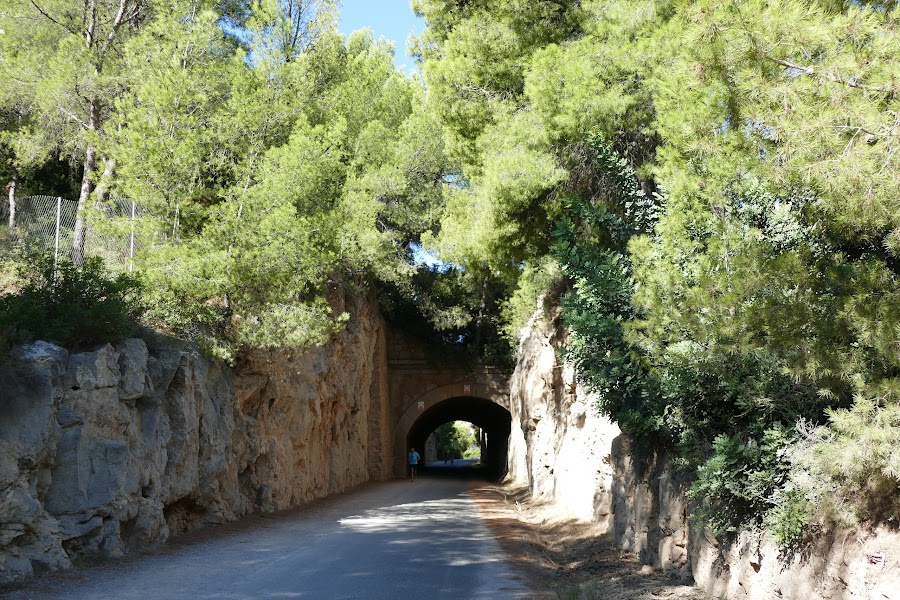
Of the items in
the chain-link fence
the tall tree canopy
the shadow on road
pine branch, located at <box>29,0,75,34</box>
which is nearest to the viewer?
the tall tree canopy

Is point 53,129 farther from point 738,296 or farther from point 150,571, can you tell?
point 738,296

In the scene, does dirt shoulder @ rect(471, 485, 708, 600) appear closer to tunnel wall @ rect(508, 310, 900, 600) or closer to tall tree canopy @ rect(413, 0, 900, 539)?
tunnel wall @ rect(508, 310, 900, 600)

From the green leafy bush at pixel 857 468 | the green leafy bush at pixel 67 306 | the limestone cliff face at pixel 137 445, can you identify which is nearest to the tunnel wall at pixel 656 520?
the green leafy bush at pixel 857 468

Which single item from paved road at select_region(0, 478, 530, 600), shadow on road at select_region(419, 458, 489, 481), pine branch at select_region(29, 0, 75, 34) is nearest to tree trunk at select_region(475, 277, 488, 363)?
shadow on road at select_region(419, 458, 489, 481)

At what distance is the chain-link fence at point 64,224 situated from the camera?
11906mm

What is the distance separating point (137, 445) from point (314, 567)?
9.21 ft

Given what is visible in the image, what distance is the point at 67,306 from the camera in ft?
29.1

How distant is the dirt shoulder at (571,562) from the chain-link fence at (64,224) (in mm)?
7659

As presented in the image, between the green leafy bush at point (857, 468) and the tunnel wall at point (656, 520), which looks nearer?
the green leafy bush at point (857, 468)

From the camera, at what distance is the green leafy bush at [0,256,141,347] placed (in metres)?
8.42

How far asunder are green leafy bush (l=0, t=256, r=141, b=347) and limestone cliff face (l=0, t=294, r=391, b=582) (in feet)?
0.94

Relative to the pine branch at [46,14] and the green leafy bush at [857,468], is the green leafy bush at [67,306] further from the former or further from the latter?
the pine branch at [46,14]

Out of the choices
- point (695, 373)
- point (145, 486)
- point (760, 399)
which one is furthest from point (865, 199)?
point (145, 486)

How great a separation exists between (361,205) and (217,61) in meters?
5.75
